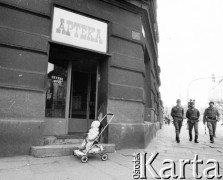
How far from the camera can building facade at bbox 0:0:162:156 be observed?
16.1ft

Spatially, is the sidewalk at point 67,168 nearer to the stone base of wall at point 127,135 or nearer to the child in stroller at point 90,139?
the child in stroller at point 90,139

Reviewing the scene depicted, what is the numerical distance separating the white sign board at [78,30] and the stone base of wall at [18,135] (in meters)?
2.32

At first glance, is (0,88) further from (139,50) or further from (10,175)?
(139,50)

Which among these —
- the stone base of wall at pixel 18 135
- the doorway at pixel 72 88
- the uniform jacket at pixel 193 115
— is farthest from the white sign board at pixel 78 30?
the uniform jacket at pixel 193 115

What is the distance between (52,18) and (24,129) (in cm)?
296

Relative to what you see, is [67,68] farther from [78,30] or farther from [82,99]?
[82,99]

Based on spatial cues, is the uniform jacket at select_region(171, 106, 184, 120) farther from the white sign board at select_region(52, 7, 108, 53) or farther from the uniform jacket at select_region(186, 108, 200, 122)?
the white sign board at select_region(52, 7, 108, 53)

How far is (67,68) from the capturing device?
7.02m

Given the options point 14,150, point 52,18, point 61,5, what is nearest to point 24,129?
point 14,150

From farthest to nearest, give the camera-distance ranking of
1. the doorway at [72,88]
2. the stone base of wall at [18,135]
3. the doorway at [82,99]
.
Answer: the doorway at [82,99] → the doorway at [72,88] → the stone base of wall at [18,135]

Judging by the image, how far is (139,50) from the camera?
23.6 ft

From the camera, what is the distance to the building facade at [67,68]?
16.1ft

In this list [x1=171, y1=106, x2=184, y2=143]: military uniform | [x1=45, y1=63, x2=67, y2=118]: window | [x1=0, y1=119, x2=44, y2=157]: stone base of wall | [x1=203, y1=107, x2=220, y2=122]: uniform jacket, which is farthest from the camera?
[x1=203, y1=107, x2=220, y2=122]: uniform jacket

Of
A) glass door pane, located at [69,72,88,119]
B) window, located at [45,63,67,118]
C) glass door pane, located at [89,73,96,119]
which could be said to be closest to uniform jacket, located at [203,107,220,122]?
glass door pane, located at [89,73,96,119]
